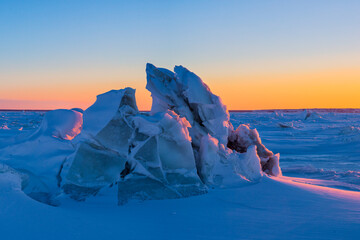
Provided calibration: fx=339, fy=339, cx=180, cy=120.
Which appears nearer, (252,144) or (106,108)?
(106,108)

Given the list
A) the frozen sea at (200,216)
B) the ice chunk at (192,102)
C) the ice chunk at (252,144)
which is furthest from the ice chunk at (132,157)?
the ice chunk at (252,144)

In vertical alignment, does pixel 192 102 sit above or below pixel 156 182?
above

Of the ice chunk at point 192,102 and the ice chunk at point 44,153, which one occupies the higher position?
the ice chunk at point 192,102

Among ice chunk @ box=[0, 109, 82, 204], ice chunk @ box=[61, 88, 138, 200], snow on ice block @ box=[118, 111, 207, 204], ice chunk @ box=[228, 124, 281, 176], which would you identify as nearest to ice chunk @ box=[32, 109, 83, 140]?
ice chunk @ box=[0, 109, 82, 204]

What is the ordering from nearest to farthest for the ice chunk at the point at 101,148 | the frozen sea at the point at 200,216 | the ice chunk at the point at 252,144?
the frozen sea at the point at 200,216, the ice chunk at the point at 101,148, the ice chunk at the point at 252,144

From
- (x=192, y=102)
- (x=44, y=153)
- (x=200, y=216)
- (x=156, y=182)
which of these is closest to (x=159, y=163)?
(x=156, y=182)

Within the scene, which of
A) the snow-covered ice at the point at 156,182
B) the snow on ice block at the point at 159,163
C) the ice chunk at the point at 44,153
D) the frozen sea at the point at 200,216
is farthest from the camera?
the ice chunk at the point at 44,153

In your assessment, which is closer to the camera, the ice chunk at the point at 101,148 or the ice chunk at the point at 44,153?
the ice chunk at the point at 101,148

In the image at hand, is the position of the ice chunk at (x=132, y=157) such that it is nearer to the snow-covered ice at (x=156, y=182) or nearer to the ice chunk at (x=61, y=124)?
the snow-covered ice at (x=156, y=182)

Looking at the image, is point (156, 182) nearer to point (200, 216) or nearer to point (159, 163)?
point (159, 163)

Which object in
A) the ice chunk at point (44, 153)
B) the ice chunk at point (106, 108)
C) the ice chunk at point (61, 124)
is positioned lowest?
the ice chunk at point (44, 153)

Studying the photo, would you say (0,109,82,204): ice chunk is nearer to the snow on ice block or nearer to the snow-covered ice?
the snow-covered ice

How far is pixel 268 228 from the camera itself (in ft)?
7.80

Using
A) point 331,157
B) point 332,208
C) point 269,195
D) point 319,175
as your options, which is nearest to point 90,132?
point 269,195
